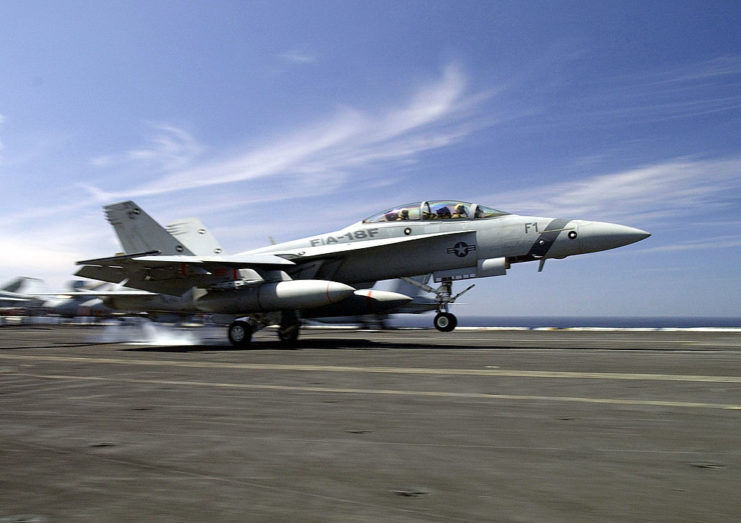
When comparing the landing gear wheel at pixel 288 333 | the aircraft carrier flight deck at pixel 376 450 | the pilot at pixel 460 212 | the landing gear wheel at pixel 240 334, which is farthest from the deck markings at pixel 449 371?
the pilot at pixel 460 212

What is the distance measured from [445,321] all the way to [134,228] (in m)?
11.3

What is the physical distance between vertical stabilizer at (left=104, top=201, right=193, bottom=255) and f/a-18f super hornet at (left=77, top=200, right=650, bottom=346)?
1.57m

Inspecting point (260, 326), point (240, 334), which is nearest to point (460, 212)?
point (260, 326)

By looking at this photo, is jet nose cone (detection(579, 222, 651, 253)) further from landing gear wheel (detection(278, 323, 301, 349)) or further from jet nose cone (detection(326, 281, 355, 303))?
landing gear wheel (detection(278, 323, 301, 349))

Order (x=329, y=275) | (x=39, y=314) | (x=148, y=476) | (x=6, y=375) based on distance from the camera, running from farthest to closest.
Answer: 1. (x=39, y=314)
2. (x=329, y=275)
3. (x=6, y=375)
4. (x=148, y=476)

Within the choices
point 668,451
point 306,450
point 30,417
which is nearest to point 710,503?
point 668,451

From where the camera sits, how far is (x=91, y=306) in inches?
1729

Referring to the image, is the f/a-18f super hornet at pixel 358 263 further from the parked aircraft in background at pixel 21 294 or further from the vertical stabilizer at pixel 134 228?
the parked aircraft in background at pixel 21 294

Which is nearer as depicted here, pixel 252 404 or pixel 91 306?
pixel 252 404

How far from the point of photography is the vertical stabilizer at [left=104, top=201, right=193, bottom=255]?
18.5 metres

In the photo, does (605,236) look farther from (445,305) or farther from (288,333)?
(288,333)

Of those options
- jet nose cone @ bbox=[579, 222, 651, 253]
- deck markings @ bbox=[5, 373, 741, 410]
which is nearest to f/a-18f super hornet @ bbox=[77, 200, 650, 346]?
jet nose cone @ bbox=[579, 222, 651, 253]

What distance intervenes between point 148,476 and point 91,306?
4629 cm

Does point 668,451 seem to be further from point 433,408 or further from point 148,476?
point 148,476
